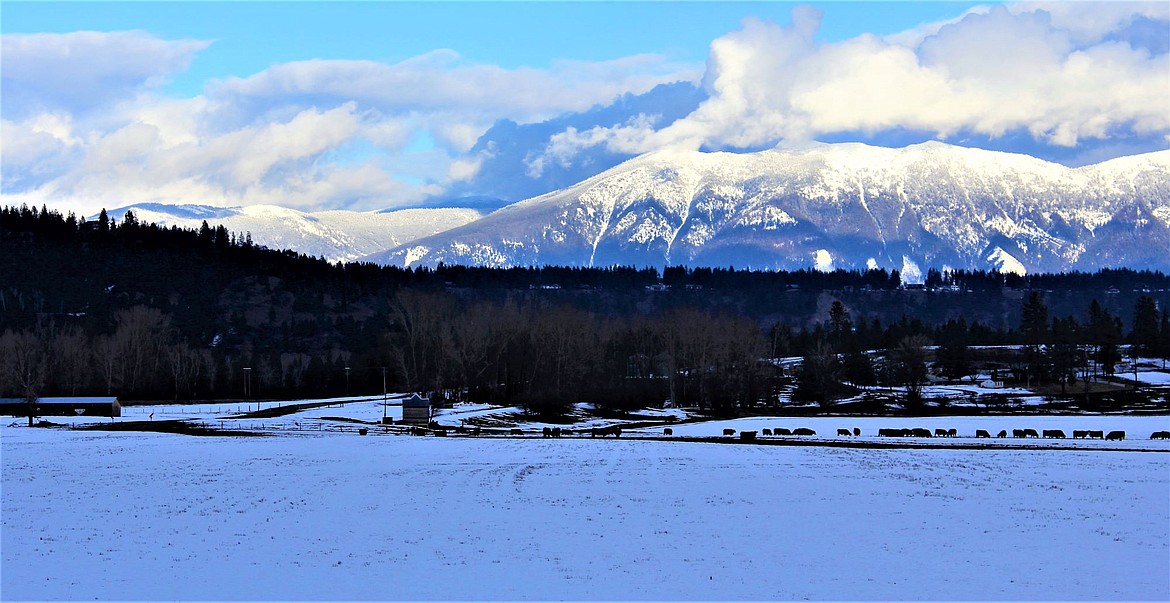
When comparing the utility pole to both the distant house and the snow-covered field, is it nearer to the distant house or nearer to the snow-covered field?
the distant house

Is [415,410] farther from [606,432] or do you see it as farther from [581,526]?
[581,526]

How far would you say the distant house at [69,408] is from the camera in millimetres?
119438

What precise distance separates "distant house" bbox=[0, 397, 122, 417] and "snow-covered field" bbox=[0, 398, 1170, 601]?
179 feet

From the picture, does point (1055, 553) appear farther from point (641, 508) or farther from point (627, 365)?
point (627, 365)

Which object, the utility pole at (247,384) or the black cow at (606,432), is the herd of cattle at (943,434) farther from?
the utility pole at (247,384)

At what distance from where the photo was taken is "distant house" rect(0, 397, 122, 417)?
119 meters

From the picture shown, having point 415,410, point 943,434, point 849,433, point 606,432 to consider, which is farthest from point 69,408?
point 943,434

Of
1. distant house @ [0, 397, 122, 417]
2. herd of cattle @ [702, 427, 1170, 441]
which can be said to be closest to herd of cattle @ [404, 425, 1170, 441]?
herd of cattle @ [702, 427, 1170, 441]

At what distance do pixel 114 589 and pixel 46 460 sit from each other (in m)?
37.2

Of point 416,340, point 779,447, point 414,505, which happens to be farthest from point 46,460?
point 416,340

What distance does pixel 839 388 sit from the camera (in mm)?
156500

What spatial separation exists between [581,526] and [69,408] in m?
97.1

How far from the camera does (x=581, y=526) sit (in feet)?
128

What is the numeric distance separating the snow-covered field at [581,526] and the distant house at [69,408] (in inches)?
2149
